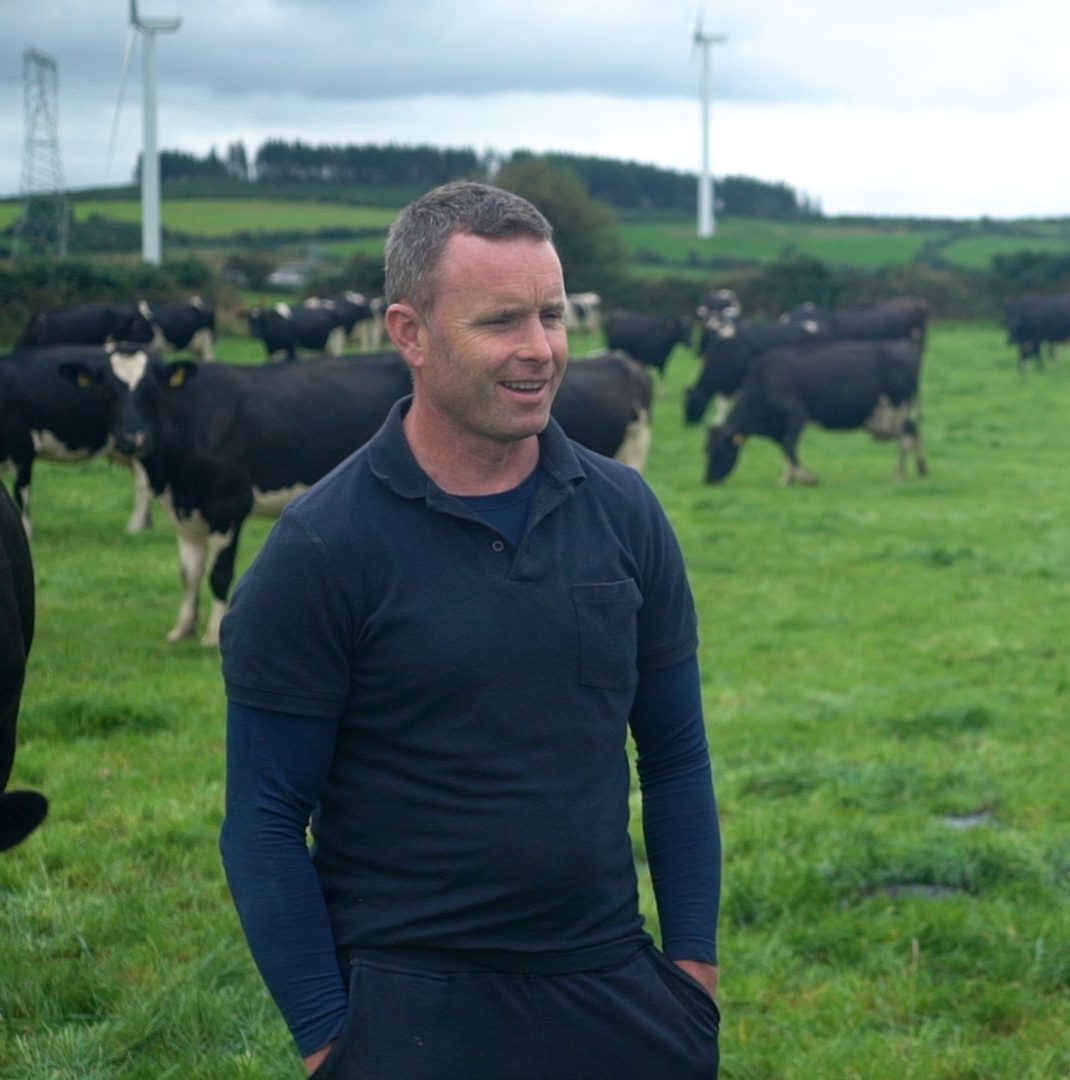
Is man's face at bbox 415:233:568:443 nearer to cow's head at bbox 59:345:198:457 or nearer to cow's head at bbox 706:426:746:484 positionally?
cow's head at bbox 59:345:198:457

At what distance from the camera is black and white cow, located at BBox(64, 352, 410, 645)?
34.9 ft

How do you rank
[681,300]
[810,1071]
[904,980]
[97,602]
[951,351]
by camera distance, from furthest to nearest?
[681,300] → [951,351] → [97,602] → [904,980] → [810,1071]

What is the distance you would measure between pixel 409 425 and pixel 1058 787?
5.29m

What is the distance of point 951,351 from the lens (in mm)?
41781

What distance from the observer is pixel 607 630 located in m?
2.64

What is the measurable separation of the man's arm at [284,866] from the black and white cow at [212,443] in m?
8.05

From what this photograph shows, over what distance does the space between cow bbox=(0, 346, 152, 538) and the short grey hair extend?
11.4m

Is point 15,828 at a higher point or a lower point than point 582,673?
lower

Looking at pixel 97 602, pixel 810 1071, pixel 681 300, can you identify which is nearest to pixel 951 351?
pixel 681 300

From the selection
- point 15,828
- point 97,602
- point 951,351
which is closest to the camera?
point 15,828

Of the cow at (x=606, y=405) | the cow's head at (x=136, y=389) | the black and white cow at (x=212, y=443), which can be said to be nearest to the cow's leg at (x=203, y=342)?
the cow at (x=606, y=405)

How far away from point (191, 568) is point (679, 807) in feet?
27.3

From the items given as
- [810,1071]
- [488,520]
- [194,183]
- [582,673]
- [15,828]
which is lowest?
[810,1071]

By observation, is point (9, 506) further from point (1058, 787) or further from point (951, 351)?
point (951, 351)
